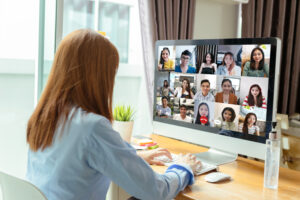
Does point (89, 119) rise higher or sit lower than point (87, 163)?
higher

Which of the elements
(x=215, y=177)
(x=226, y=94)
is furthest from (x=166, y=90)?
(x=215, y=177)

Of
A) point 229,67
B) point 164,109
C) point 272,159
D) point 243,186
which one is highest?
point 229,67

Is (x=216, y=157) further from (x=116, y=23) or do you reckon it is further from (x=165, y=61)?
(x=116, y=23)

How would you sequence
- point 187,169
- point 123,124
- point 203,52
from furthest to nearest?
point 123,124 → point 203,52 → point 187,169

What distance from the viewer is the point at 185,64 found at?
159 centimetres

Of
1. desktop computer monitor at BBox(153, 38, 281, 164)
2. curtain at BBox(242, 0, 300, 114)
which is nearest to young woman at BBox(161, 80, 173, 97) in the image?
desktop computer monitor at BBox(153, 38, 281, 164)

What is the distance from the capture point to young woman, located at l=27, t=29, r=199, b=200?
91cm

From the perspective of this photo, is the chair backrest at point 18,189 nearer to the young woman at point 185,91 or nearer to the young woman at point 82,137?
the young woman at point 82,137

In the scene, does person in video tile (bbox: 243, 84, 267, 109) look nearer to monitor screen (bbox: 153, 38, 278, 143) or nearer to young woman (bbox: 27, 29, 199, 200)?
monitor screen (bbox: 153, 38, 278, 143)

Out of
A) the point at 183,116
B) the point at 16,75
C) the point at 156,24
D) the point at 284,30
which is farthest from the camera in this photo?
the point at 284,30

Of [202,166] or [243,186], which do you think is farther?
[202,166]

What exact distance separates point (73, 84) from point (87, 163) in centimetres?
23

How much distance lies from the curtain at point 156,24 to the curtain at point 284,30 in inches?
31.9

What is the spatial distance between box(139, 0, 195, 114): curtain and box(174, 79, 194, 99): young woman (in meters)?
0.62
